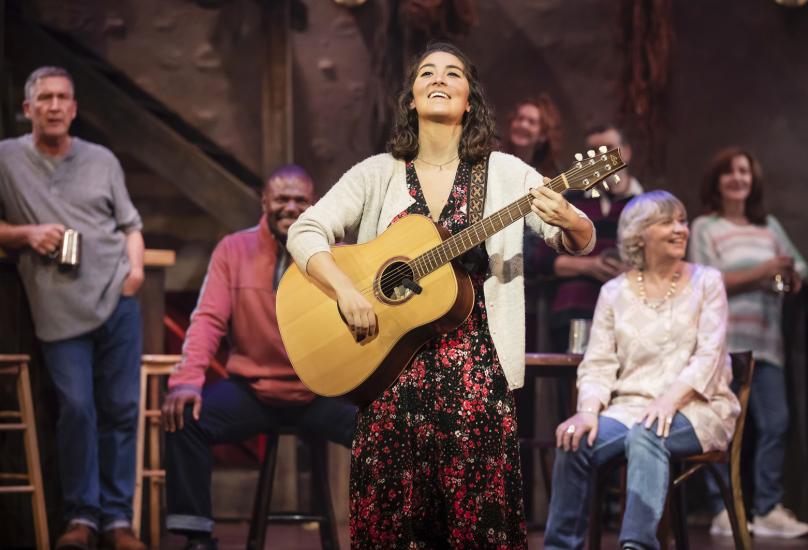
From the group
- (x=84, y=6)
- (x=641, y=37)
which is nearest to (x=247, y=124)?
(x=84, y=6)

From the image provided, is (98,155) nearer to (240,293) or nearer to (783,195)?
(240,293)

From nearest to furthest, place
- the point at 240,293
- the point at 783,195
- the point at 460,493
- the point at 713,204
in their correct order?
the point at 460,493, the point at 240,293, the point at 713,204, the point at 783,195

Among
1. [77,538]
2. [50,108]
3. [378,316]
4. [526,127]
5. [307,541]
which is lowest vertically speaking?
[307,541]

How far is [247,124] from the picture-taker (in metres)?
7.14

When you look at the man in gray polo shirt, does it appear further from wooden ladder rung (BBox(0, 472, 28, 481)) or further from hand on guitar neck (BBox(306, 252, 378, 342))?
hand on guitar neck (BBox(306, 252, 378, 342))

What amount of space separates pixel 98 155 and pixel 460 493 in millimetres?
2729

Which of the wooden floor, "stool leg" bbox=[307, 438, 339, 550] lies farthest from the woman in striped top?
"stool leg" bbox=[307, 438, 339, 550]

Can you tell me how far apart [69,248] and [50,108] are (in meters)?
0.63

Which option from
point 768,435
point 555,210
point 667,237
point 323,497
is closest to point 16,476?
point 323,497

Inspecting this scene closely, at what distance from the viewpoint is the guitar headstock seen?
2930 mm

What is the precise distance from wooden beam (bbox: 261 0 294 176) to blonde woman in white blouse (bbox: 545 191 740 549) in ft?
10.3

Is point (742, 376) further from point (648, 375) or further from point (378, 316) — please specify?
point (378, 316)

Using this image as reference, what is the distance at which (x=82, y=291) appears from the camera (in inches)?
189

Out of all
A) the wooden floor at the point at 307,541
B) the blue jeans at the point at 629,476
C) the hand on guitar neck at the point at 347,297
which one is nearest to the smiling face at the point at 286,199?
the wooden floor at the point at 307,541
